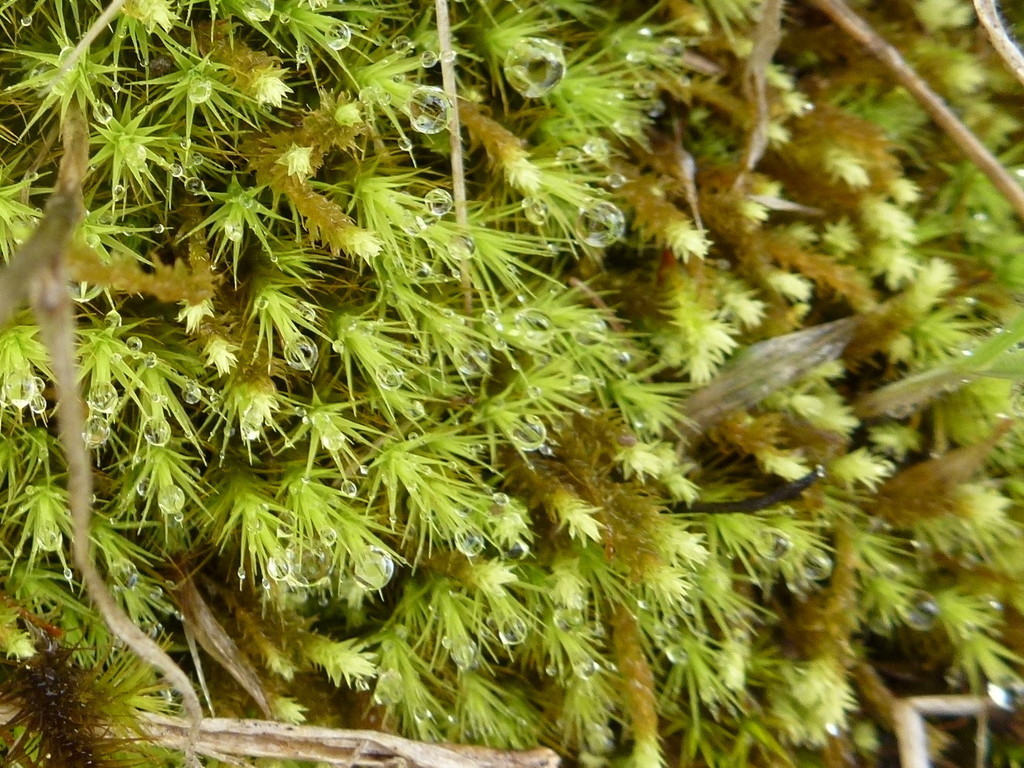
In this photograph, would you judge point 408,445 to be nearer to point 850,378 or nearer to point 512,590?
point 512,590

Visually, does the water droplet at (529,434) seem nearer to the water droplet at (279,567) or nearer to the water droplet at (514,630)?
the water droplet at (514,630)

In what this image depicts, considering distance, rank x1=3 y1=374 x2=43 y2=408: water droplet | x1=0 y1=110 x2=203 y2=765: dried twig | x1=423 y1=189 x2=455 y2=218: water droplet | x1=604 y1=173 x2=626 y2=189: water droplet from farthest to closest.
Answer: x1=604 y1=173 x2=626 y2=189: water droplet < x1=423 y1=189 x2=455 y2=218: water droplet < x1=3 y1=374 x2=43 y2=408: water droplet < x1=0 y1=110 x2=203 y2=765: dried twig

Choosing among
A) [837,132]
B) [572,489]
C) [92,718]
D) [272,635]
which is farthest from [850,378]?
[92,718]

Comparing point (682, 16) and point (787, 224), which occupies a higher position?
point (682, 16)

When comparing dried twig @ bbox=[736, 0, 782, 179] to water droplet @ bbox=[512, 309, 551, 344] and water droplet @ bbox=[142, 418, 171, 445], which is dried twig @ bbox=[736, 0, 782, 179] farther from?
water droplet @ bbox=[142, 418, 171, 445]

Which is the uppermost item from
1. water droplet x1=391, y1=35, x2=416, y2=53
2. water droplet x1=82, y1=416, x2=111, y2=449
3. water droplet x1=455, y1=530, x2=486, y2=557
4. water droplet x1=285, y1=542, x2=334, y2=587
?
water droplet x1=391, y1=35, x2=416, y2=53

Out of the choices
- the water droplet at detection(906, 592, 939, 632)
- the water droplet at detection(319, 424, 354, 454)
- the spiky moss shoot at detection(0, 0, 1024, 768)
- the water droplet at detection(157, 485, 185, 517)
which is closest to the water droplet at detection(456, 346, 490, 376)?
the spiky moss shoot at detection(0, 0, 1024, 768)

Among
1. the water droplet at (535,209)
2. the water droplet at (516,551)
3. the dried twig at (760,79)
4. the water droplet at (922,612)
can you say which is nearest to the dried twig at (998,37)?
the dried twig at (760,79)
